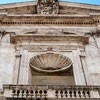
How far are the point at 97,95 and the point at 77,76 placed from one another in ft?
8.46

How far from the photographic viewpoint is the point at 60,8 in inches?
664

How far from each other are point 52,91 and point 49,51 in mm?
4199

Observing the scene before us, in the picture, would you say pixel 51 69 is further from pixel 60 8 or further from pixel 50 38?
pixel 60 8

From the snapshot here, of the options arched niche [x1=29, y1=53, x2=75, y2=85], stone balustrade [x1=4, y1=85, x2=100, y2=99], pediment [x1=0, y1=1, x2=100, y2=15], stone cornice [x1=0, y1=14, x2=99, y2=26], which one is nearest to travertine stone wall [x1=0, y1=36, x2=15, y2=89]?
arched niche [x1=29, y1=53, x2=75, y2=85]

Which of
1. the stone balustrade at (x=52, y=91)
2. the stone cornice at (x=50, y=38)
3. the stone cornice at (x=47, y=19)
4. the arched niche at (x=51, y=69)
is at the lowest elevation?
the stone balustrade at (x=52, y=91)

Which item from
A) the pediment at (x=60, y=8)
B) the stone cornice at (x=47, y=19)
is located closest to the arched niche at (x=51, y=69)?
the stone cornice at (x=47, y=19)

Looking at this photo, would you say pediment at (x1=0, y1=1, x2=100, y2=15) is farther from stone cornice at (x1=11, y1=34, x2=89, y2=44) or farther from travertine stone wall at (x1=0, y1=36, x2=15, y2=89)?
stone cornice at (x1=11, y1=34, x2=89, y2=44)

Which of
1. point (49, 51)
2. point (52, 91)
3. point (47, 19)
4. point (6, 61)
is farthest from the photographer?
point (47, 19)

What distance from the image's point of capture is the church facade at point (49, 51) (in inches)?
353

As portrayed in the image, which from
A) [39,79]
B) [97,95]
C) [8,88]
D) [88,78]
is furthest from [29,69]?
[97,95]

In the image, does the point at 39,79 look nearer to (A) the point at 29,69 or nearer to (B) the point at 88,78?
(A) the point at 29,69

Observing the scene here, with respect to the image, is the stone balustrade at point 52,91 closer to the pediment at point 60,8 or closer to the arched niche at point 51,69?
the arched niche at point 51,69

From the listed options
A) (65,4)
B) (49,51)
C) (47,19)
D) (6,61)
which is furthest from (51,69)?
(65,4)

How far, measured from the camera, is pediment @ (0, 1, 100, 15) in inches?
648
